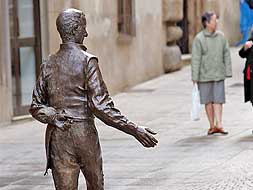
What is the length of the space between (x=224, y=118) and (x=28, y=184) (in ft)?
17.5

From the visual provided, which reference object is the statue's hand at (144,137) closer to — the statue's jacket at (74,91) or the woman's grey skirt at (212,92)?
the statue's jacket at (74,91)

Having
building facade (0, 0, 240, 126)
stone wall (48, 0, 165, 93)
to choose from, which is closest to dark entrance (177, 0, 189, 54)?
building facade (0, 0, 240, 126)

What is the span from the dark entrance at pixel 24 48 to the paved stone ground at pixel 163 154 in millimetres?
569

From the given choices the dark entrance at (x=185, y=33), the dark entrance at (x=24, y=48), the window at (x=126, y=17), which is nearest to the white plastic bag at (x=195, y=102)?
the dark entrance at (x=24, y=48)

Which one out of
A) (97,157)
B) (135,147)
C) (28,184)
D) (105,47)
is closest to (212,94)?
(135,147)

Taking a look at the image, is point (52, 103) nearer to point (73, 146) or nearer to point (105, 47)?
point (73, 146)

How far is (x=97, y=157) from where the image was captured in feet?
17.1

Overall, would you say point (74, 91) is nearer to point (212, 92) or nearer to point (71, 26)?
point (71, 26)

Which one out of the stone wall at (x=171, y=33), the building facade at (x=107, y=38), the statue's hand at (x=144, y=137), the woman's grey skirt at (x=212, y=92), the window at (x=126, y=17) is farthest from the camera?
the stone wall at (x=171, y=33)

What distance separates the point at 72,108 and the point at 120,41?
12202 mm

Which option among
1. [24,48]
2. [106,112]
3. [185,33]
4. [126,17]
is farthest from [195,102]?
[185,33]

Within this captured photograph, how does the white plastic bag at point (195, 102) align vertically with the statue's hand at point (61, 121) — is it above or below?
below

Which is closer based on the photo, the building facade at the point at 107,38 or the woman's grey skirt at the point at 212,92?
the woman's grey skirt at the point at 212,92

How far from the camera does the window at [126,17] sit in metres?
17.8
